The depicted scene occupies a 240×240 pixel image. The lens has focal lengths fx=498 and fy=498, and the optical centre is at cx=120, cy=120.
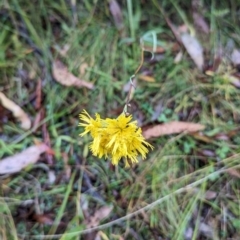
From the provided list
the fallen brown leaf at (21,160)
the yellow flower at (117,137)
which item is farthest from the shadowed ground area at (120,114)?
the yellow flower at (117,137)

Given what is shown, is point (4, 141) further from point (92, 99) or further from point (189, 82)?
point (189, 82)

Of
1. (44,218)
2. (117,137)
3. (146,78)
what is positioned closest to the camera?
(117,137)

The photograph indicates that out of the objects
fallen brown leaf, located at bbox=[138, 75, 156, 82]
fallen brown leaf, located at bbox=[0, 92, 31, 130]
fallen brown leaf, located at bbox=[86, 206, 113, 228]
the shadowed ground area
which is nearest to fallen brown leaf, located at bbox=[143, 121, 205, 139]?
the shadowed ground area

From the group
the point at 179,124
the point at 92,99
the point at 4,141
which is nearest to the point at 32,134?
the point at 4,141

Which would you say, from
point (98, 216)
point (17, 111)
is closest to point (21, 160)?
point (17, 111)

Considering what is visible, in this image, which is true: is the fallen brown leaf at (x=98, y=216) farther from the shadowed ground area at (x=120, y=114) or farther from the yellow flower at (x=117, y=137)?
the yellow flower at (x=117, y=137)

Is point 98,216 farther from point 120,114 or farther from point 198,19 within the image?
point 198,19

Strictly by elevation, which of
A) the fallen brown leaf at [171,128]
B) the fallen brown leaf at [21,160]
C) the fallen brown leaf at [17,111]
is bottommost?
the fallen brown leaf at [21,160]
